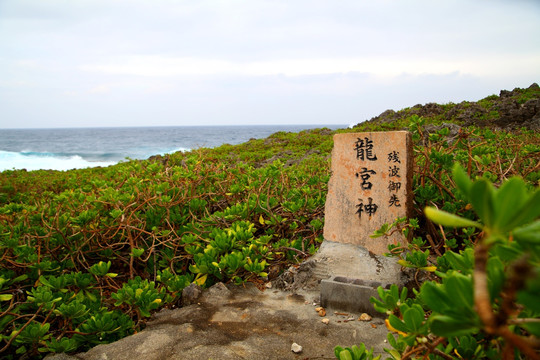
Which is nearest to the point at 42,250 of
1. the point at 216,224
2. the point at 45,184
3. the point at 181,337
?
the point at 216,224

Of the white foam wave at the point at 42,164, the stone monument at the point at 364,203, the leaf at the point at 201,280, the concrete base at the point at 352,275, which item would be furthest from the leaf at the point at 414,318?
the white foam wave at the point at 42,164

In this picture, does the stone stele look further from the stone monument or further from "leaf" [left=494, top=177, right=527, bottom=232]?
"leaf" [left=494, top=177, right=527, bottom=232]

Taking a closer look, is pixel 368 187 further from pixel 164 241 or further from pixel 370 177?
pixel 164 241

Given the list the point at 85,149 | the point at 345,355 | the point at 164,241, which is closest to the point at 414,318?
the point at 345,355

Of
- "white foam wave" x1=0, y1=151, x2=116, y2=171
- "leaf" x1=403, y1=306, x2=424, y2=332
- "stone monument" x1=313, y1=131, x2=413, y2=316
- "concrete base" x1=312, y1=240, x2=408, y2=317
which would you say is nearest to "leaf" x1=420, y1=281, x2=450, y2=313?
"leaf" x1=403, y1=306, x2=424, y2=332

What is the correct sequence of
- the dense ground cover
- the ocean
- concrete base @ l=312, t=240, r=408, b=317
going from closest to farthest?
the dense ground cover
concrete base @ l=312, t=240, r=408, b=317
the ocean

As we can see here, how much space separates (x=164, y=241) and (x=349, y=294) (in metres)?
1.80

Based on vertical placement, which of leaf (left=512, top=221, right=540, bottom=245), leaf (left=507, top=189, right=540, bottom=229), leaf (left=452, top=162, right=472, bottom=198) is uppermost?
leaf (left=452, top=162, right=472, bottom=198)

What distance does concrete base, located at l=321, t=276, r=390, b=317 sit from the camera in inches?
104

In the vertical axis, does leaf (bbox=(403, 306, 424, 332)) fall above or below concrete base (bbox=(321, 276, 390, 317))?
above

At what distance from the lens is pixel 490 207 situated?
55 centimetres

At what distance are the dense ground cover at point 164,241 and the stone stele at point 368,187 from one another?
0.20 m

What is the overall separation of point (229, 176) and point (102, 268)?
221 cm

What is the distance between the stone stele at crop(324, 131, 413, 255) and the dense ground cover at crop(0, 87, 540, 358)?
203mm
